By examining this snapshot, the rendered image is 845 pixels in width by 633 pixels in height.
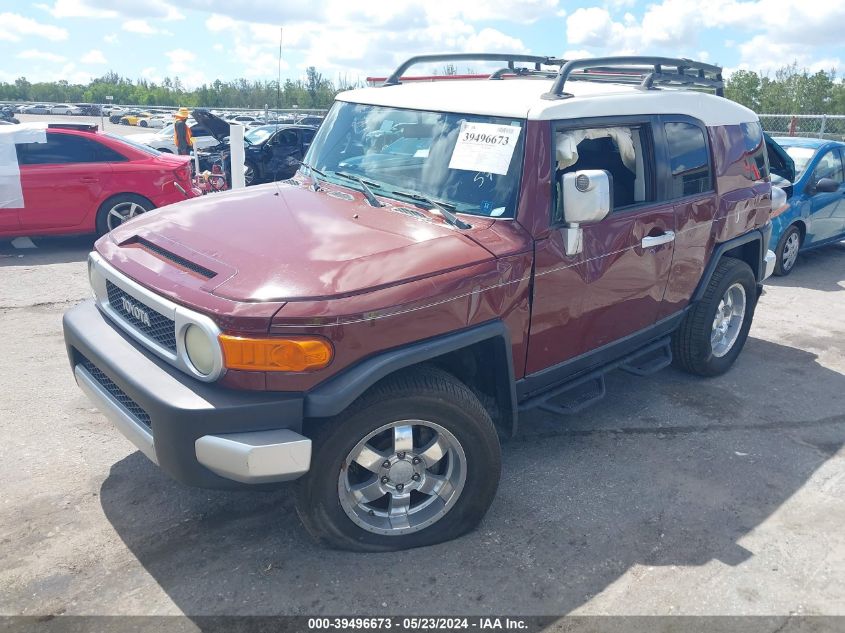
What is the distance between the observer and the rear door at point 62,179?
28.7ft

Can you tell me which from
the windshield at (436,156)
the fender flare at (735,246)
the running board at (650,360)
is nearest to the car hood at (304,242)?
the windshield at (436,156)

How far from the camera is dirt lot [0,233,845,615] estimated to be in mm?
3023

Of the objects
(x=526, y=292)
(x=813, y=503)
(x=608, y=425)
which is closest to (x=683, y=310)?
(x=608, y=425)

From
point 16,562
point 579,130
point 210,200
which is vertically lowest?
point 16,562

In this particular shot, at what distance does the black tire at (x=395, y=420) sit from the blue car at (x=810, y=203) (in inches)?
248

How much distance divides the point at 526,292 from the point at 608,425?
5.21 ft

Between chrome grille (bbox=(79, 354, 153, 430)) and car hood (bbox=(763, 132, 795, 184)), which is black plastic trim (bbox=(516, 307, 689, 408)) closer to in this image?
chrome grille (bbox=(79, 354, 153, 430))

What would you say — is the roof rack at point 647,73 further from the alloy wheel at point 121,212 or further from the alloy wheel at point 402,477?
the alloy wheel at point 121,212

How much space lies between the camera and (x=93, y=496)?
368 cm

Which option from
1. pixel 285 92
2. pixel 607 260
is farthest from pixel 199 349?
pixel 285 92

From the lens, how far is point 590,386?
4.31m

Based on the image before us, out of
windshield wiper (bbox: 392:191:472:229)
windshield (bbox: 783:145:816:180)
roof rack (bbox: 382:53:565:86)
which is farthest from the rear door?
windshield (bbox: 783:145:816:180)

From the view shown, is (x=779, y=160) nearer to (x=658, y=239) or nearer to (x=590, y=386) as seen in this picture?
(x=658, y=239)

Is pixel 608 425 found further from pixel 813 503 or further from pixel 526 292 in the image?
pixel 526 292
